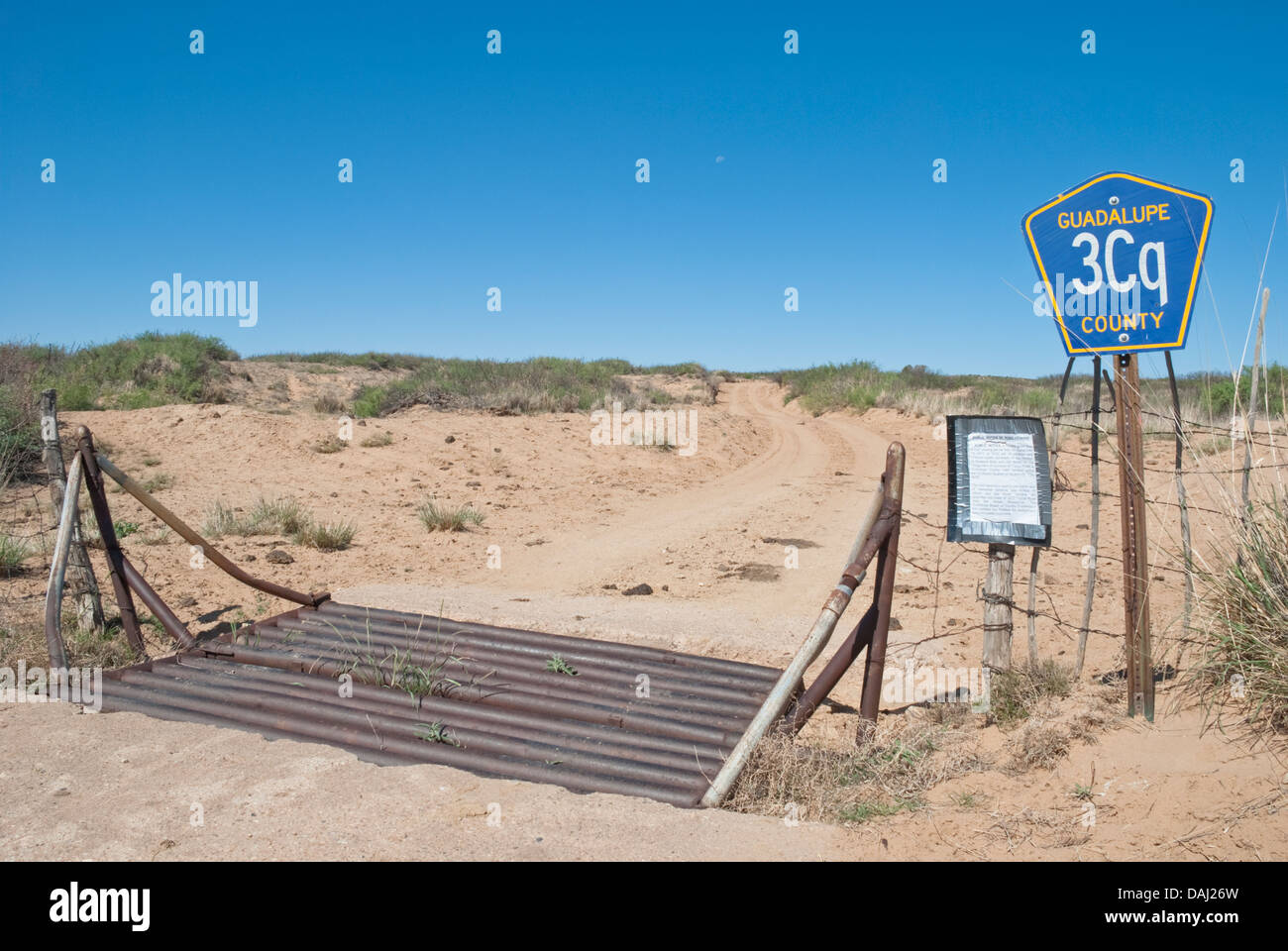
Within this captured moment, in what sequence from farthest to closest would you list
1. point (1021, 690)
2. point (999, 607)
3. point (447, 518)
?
point (447, 518) → point (999, 607) → point (1021, 690)

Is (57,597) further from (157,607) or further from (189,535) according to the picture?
(189,535)

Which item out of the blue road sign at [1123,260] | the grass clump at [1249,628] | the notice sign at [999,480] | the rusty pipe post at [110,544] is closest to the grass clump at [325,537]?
the rusty pipe post at [110,544]

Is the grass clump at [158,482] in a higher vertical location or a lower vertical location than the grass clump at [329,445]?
lower

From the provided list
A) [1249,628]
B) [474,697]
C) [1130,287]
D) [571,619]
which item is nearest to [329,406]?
[571,619]

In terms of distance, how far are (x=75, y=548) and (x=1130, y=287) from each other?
600cm

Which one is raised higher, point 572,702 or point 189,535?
point 189,535

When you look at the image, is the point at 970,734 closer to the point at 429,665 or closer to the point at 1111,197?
the point at 1111,197

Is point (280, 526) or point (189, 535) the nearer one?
point (189, 535)

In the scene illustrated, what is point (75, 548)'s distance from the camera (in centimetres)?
526

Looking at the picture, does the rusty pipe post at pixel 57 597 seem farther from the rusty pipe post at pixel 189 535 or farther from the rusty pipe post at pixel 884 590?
the rusty pipe post at pixel 884 590

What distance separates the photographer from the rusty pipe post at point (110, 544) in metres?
5.00

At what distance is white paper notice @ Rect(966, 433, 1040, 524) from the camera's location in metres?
4.01

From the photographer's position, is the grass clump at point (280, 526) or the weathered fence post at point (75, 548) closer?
the weathered fence post at point (75, 548)
